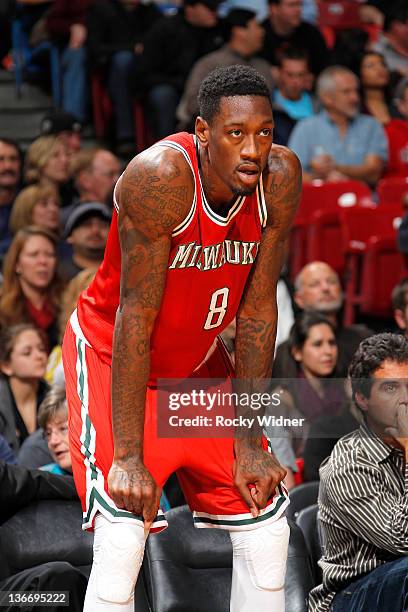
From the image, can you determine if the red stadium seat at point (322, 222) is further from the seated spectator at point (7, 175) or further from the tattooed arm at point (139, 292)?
the tattooed arm at point (139, 292)

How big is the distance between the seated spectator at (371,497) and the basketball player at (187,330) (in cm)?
39

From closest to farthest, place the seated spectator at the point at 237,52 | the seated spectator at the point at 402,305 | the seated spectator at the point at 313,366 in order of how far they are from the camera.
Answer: the seated spectator at the point at 313,366 → the seated spectator at the point at 402,305 → the seated spectator at the point at 237,52

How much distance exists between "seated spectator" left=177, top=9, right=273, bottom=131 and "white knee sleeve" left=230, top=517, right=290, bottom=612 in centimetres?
524

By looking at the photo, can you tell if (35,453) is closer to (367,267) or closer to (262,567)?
(262,567)

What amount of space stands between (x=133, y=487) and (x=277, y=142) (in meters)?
5.70

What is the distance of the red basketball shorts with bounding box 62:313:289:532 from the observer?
309 centimetres

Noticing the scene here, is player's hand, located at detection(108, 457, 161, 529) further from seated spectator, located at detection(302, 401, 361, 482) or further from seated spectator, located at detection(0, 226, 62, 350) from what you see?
seated spectator, located at detection(0, 226, 62, 350)

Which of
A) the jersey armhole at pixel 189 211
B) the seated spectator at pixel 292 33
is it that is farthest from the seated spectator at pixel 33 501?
the seated spectator at pixel 292 33

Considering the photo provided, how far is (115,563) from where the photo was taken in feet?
9.73

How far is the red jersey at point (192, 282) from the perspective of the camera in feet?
9.79

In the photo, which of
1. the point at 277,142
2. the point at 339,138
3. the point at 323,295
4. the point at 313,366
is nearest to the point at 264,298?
the point at 313,366

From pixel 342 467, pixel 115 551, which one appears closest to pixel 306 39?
pixel 342 467

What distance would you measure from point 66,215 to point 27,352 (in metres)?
1.92

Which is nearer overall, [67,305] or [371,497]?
[371,497]
